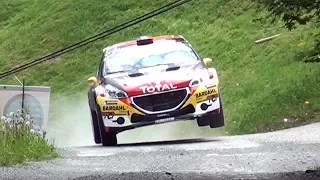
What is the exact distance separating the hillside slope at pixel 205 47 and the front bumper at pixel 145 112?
2891mm

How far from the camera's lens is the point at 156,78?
10.5 meters

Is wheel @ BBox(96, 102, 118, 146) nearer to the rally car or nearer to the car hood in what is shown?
the rally car

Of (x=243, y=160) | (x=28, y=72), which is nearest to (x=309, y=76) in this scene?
(x=243, y=160)

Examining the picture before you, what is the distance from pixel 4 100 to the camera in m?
12.2

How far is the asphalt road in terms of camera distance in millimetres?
6969

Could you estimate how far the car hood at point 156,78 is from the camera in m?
10.3

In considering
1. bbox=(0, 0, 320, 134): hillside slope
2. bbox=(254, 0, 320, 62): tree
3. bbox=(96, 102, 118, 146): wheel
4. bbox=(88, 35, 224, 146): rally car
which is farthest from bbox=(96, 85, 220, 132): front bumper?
bbox=(254, 0, 320, 62): tree

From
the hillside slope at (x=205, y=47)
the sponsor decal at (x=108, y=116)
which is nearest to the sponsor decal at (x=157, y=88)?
the sponsor decal at (x=108, y=116)

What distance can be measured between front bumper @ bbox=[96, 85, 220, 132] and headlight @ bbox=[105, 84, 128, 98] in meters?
0.06

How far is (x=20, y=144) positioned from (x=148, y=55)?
12.0ft

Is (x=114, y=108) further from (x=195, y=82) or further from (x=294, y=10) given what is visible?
(x=294, y=10)

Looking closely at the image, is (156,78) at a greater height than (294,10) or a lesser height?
lesser

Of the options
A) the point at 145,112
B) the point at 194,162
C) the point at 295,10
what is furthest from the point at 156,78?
the point at 295,10

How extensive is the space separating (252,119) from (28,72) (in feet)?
35.4
